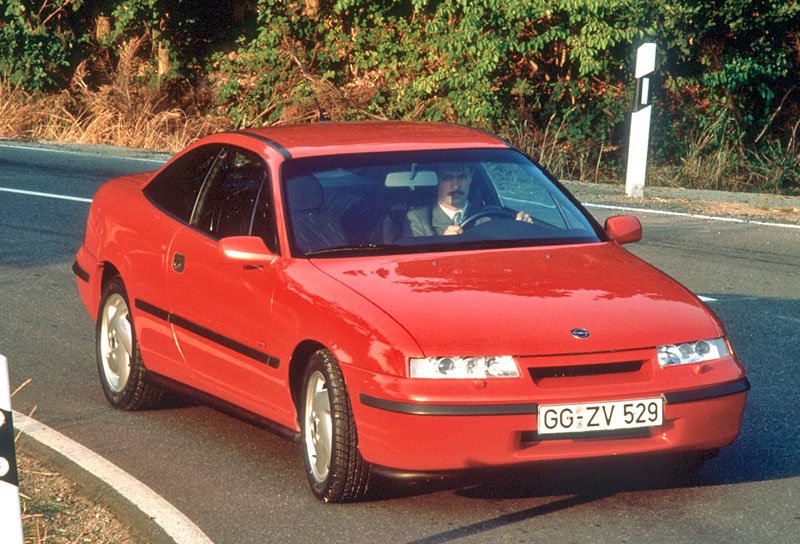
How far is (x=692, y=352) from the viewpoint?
19.9 ft

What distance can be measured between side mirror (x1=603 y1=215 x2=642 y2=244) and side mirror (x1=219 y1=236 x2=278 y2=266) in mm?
1668

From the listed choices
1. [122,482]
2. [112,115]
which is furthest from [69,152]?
[122,482]

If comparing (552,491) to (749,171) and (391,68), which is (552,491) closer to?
(749,171)

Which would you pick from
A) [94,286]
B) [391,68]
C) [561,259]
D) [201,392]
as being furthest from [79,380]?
[391,68]

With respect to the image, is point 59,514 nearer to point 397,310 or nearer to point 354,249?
point 397,310

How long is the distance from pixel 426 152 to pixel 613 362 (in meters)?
1.94

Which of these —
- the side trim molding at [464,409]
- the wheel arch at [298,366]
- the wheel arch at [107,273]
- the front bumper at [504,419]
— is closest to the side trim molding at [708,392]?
the front bumper at [504,419]

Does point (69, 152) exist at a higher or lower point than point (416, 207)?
lower

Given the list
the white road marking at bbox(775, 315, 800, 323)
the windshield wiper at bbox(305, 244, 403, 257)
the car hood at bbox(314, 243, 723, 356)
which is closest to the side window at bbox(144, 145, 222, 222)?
the windshield wiper at bbox(305, 244, 403, 257)

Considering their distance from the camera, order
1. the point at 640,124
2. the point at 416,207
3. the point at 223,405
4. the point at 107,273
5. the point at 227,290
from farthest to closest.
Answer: the point at 640,124, the point at 107,273, the point at 416,207, the point at 223,405, the point at 227,290

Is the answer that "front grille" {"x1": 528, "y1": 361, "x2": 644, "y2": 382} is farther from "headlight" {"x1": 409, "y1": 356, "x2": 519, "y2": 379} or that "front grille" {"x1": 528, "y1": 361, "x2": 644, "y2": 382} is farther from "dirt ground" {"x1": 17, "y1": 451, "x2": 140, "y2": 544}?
"dirt ground" {"x1": 17, "y1": 451, "x2": 140, "y2": 544}

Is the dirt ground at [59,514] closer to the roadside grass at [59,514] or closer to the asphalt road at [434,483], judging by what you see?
the roadside grass at [59,514]

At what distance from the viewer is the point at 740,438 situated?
730cm

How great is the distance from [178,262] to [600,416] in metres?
2.53
